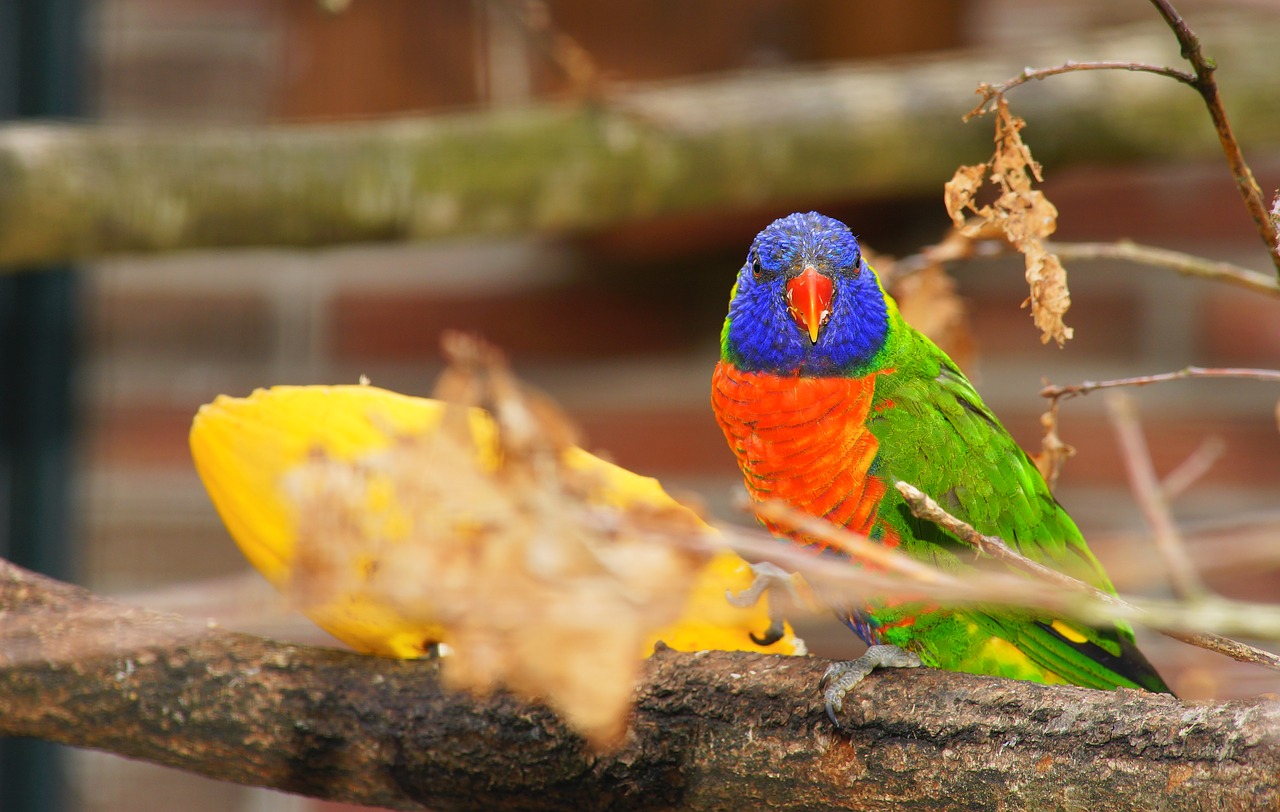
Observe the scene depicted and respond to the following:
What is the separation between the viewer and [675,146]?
96 cm

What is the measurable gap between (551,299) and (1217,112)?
965 millimetres

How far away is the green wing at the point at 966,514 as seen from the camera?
64 centimetres

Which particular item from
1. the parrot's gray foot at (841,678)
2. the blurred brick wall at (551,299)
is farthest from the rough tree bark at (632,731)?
the blurred brick wall at (551,299)

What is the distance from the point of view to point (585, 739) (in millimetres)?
556

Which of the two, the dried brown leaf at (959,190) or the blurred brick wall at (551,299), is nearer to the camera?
the dried brown leaf at (959,190)

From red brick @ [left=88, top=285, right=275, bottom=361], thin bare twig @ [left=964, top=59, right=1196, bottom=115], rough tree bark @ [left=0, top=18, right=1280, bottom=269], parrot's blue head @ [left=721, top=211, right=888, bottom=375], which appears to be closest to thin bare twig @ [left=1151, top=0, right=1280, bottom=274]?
thin bare twig @ [left=964, top=59, right=1196, bottom=115]

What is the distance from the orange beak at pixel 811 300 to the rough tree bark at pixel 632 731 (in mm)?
186

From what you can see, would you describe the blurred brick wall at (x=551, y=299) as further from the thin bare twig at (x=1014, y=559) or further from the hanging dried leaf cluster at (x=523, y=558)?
the hanging dried leaf cluster at (x=523, y=558)

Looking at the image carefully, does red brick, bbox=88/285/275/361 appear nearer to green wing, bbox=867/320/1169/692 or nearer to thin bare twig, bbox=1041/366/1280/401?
green wing, bbox=867/320/1169/692

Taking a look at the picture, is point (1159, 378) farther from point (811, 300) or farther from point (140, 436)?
point (140, 436)

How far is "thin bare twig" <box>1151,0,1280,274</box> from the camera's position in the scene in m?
0.40

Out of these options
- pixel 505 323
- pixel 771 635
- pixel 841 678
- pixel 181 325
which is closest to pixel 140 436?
pixel 181 325

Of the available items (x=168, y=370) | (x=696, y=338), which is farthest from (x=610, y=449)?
(x=168, y=370)

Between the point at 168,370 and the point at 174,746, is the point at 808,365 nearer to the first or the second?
the point at 174,746
